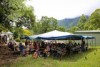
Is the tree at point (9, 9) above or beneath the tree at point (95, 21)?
beneath

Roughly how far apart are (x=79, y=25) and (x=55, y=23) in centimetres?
1766

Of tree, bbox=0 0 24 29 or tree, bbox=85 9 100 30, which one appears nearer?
tree, bbox=0 0 24 29

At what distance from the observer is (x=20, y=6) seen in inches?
897

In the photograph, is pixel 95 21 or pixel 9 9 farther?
pixel 95 21

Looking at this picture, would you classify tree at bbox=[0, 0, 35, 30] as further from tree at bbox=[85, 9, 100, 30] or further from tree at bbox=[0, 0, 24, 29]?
tree at bbox=[85, 9, 100, 30]

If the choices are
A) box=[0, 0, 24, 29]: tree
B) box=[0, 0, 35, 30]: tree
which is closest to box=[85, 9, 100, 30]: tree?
box=[0, 0, 35, 30]: tree

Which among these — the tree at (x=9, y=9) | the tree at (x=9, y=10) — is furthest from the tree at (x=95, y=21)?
the tree at (x=9, y=9)

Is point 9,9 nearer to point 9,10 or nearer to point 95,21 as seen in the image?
point 9,10

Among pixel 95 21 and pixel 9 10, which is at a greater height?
pixel 95 21

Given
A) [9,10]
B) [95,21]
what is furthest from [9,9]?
[95,21]

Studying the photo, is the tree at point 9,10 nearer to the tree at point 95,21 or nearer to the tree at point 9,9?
the tree at point 9,9

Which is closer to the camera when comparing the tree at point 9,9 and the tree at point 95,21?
the tree at point 9,9

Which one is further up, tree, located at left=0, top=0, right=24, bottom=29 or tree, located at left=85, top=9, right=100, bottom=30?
tree, located at left=85, top=9, right=100, bottom=30

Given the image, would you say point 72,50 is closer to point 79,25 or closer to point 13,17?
point 13,17
